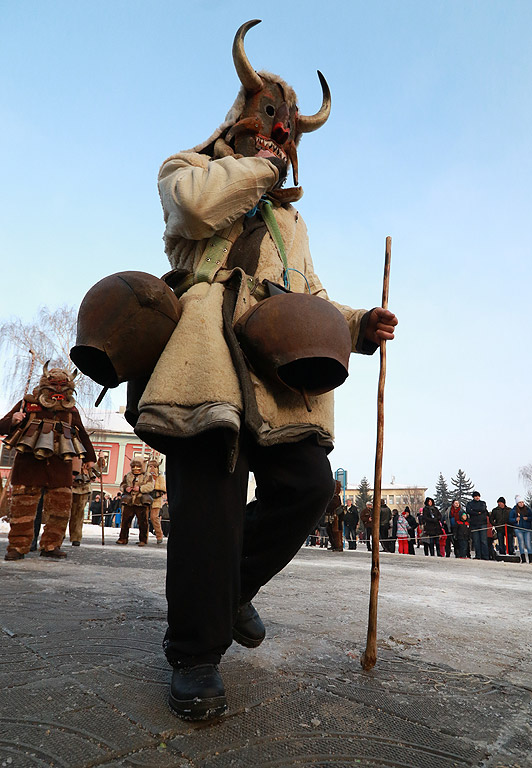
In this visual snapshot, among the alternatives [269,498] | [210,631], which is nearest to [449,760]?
[210,631]

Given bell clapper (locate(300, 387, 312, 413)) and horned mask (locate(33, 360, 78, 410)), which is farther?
horned mask (locate(33, 360, 78, 410))

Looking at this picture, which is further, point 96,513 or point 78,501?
point 96,513

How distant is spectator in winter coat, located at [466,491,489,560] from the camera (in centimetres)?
1323

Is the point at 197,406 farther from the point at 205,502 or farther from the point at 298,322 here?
the point at 298,322

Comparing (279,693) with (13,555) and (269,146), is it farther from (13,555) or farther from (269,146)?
(13,555)

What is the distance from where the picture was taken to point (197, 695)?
138 centimetres

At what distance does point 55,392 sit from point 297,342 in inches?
→ 226

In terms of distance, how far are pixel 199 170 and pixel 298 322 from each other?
74 cm

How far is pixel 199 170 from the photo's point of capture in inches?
75.2

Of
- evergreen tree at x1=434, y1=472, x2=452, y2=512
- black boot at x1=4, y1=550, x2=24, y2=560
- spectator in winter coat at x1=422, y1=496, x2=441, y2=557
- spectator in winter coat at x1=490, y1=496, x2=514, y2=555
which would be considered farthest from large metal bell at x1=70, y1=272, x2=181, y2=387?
evergreen tree at x1=434, y1=472, x2=452, y2=512

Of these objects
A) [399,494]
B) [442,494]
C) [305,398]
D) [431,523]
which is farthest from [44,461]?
[399,494]

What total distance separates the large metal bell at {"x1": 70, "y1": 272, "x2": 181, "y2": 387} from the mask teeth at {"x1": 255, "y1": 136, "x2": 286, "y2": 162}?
1.05 m

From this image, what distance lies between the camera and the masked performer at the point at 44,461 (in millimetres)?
5801

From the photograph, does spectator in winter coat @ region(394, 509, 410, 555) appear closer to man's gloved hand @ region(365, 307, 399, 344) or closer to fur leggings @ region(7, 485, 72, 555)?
fur leggings @ region(7, 485, 72, 555)
